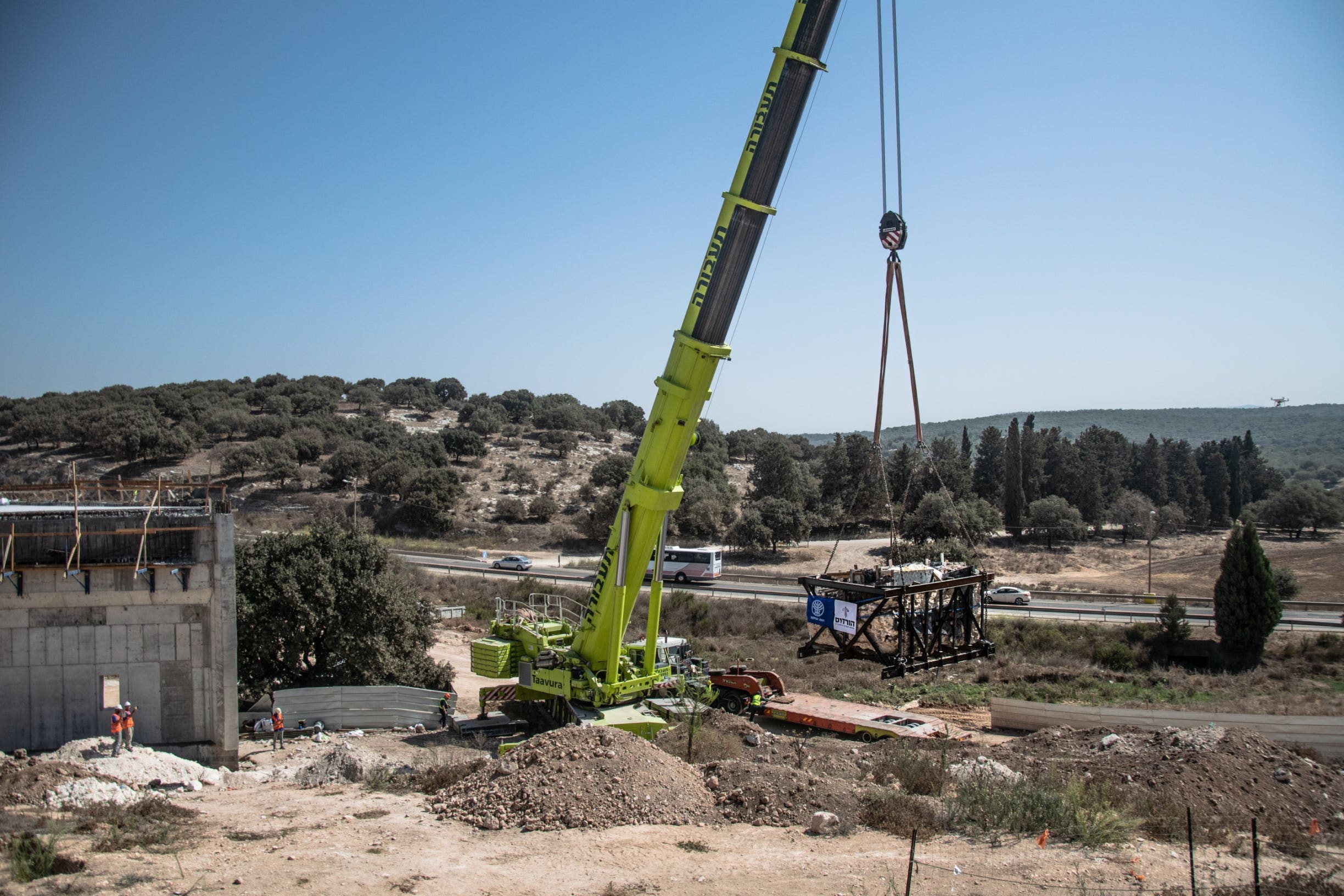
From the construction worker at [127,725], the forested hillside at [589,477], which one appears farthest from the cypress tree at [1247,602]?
the construction worker at [127,725]

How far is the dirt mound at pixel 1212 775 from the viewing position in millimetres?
14883

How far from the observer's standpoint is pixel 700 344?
17.2 m

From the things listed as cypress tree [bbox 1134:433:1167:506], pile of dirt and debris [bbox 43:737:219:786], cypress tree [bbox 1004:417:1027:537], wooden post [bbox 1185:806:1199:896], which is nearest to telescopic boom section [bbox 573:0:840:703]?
pile of dirt and debris [bbox 43:737:219:786]

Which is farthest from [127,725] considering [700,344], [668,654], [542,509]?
→ [542,509]

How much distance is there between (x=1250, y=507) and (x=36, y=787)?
274ft

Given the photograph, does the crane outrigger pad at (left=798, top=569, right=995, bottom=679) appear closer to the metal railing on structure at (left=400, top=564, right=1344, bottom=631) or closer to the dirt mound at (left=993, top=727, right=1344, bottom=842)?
the dirt mound at (left=993, top=727, right=1344, bottom=842)

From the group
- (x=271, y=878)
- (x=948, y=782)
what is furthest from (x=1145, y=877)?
(x=271, y=878)

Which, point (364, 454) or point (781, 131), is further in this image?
point (364, 454)

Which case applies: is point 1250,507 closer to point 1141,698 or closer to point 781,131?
point 1141,698

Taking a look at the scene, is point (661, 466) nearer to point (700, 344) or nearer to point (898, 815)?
point (700, 344)

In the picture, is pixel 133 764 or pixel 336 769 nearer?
pixel 133 764

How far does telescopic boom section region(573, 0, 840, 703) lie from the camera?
53.8 feet

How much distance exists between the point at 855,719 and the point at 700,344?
11.5 metres

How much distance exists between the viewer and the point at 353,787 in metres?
16.6
